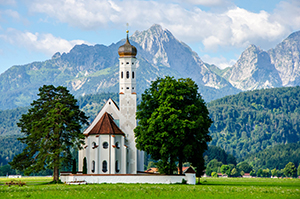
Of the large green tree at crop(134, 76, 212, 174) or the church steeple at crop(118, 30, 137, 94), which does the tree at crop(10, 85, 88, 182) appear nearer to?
the large green tree at crop(134, 76, 212, 174)

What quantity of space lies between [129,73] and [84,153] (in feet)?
61.9

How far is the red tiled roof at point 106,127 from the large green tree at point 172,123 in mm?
11033

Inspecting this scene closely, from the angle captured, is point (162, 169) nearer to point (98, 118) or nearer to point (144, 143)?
point (144, 143)

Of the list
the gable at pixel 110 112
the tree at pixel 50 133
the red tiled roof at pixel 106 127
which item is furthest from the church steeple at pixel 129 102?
the tree at pixel 50 133

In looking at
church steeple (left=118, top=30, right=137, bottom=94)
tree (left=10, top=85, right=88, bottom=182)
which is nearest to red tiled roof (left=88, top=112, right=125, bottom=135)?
tree (left=10, top=85, right=88, bottom=182)

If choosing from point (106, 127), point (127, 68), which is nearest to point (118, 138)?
point (106, 127)

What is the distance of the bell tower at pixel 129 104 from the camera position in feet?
299

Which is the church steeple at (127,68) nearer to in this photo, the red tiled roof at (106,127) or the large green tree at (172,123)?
the red tiled roof at (106,127)

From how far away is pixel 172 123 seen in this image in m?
72.6

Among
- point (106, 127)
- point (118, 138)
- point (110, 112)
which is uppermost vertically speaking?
point (110, 112)

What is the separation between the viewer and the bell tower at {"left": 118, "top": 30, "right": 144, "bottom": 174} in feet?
299

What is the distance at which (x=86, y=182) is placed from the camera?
70.4 meters

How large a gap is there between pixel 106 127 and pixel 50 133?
39.3 feet

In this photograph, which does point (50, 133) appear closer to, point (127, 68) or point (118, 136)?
point (118, 136)
